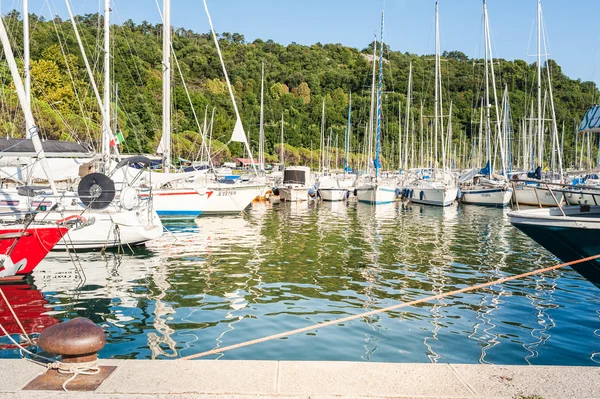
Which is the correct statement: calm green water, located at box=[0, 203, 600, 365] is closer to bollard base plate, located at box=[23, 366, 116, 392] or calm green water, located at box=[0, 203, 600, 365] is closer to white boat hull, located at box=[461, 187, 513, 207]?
bollard base plate, located at box=[23, 366, 116, 392]

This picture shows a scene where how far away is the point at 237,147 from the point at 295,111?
1043 inches

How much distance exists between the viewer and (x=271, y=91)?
135m

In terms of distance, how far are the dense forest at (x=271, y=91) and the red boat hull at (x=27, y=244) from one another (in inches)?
1755

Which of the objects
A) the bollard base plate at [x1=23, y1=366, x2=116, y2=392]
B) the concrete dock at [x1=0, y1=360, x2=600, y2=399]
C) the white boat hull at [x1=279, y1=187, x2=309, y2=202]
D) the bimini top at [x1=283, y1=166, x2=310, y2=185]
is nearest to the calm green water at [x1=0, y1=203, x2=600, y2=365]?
the concrete dock at [x1=0, y1=360, x2=600, y2=399]

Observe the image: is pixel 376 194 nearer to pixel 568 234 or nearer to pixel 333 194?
pixel 333 194

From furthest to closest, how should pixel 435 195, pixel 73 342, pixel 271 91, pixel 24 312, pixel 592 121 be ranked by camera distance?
pixel 271 91
pixel 435 195
pixel 592 121
pixel 24 312
pixel 73 342

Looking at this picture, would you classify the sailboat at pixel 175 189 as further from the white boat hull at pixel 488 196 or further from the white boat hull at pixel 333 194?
the white boat hull at pixel 488 196

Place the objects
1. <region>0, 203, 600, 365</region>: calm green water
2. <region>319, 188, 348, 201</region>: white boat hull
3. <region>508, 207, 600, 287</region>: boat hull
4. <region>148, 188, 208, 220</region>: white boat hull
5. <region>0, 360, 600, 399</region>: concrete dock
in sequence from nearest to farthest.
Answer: <region>0, 360, 600, 399</region>: concrete dock < <region>0, 203, 600, 365</region>: calm green water < <region>508, 207, 600, 287</region>: boat hull < <region>148, 188, 208, 220</region>: white boat hull < <region>319, 188, 348, 201</region>: white boat hull

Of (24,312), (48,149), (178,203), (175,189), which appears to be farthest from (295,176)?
(24,312)

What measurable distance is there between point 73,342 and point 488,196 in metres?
45.4

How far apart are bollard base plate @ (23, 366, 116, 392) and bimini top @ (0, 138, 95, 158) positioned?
1411cm

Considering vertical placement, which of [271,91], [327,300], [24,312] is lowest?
[327,300]

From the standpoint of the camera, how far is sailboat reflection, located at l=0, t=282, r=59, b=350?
1020 cm

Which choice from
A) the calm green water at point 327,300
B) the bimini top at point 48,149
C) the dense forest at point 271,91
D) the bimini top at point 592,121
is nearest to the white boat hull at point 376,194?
the dense forest at point 271,91
